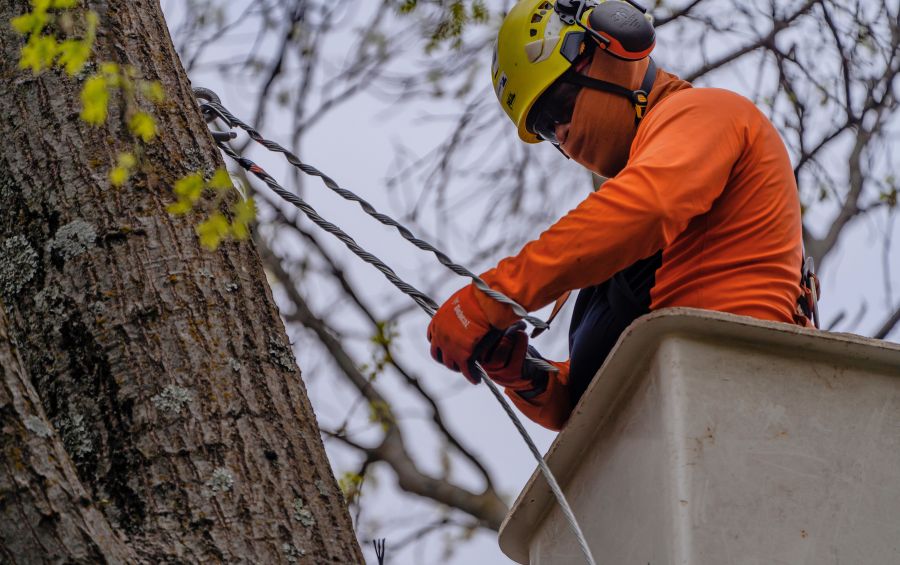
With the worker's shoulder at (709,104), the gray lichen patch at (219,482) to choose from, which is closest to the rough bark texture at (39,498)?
the gray lichen patch at (219,482)

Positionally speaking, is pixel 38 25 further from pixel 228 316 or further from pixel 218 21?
pixel 218 21

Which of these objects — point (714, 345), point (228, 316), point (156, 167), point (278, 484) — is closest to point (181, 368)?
point (228, 316)

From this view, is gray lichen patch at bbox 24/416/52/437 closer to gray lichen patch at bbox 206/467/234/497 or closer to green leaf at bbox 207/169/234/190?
gray lichen patch at bbox 206/467/234/497

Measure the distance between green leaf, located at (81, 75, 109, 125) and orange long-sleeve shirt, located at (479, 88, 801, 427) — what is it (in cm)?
72

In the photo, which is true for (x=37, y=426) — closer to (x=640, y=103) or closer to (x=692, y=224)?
(x=692, y=224)

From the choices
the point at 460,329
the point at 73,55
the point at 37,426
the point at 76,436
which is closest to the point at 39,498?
the point at 37,426

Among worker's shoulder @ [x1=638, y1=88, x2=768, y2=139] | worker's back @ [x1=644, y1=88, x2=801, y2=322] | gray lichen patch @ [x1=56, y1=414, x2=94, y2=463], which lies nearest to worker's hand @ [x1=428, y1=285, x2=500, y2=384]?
worker's back @ [x1=644, y1=88, x2=801, y2=322]

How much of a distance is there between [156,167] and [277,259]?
446 centimetres

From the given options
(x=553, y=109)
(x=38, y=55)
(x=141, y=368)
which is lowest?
(x=141, y=368)

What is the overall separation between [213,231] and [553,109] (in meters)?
1.10

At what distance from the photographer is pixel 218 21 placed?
595 cm

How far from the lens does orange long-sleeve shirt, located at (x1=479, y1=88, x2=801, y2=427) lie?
1899 mm

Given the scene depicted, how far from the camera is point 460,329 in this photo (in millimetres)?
2020

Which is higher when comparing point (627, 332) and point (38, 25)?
point (38, 25)
